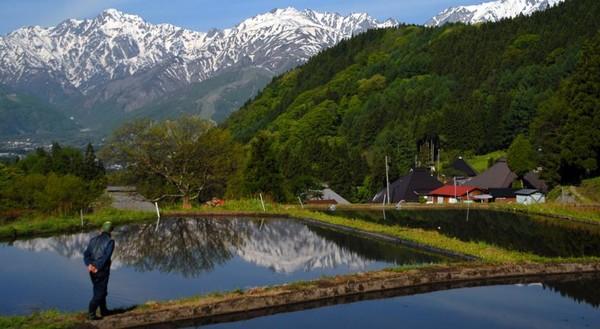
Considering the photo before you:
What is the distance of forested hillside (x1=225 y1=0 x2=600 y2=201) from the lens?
4375 cm

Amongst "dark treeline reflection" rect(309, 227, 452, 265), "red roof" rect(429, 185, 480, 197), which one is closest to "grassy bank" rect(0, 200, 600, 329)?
"dark treeline reflection" rect(309, 227, 452, 265)

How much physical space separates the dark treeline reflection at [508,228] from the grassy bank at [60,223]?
1134 centimetres

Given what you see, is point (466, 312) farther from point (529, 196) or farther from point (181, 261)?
point (529, 196)

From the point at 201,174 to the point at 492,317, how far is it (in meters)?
30.9

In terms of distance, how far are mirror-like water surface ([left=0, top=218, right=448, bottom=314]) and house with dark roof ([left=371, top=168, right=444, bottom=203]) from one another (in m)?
34.5

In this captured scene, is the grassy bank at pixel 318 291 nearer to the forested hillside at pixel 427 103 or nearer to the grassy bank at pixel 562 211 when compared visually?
the grassy bank at pixel 562 211

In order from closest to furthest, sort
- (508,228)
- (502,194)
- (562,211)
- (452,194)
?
(508,228) → (562,211) → (502,194) → (452,194)

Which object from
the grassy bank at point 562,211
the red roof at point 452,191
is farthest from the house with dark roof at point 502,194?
the grassy bank at point 562,211

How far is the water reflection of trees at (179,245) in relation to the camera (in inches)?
700

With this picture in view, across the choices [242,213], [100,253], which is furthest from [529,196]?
[100,253]

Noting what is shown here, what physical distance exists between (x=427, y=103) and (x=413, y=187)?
53252 mm

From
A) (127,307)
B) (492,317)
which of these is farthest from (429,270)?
(127,307)

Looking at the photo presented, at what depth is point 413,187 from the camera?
6231 centimetres

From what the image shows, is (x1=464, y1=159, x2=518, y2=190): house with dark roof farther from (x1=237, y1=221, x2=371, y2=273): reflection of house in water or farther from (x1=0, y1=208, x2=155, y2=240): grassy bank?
(x1=237, y1=221, x2=371, y2=273): reflection of house in water
